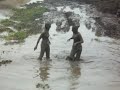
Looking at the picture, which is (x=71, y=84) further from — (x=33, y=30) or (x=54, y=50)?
(x=33, y=30)

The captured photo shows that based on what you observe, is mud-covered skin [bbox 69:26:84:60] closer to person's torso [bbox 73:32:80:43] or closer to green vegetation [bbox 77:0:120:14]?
person's torso [bbox 73:32:80:43]

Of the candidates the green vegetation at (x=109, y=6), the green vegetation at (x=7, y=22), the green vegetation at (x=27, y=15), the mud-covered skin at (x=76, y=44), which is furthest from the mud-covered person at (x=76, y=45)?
the green vegetation at (x=109, y=6)

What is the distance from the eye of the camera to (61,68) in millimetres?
15914

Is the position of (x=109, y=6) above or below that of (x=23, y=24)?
above

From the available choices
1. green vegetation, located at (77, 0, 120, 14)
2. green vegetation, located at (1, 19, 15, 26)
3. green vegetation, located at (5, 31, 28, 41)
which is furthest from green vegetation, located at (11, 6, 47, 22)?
green vegetation, located at (5, 31, 28, 41)

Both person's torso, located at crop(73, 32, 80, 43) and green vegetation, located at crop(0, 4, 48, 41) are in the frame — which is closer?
person's torso, located at crop(73, 32, 80, 43)

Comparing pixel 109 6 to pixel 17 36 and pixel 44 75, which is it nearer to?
pixel 17 36

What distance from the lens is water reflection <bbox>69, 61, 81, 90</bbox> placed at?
13.4 meters

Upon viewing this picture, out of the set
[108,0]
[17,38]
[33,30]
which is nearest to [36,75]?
[17,38]

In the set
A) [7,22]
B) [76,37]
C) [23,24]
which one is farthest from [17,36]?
[76,37]

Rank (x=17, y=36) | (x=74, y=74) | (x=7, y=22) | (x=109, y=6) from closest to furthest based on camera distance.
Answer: (x=74, y=74), (x=17, y=36), (x=7, y=22), (x=109, y=6)

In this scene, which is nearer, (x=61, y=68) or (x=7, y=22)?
(x=61, y=68)

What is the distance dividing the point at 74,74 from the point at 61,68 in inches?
37.1

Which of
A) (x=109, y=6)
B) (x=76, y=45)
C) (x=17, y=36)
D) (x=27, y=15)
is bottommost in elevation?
(x=17, y=36)
